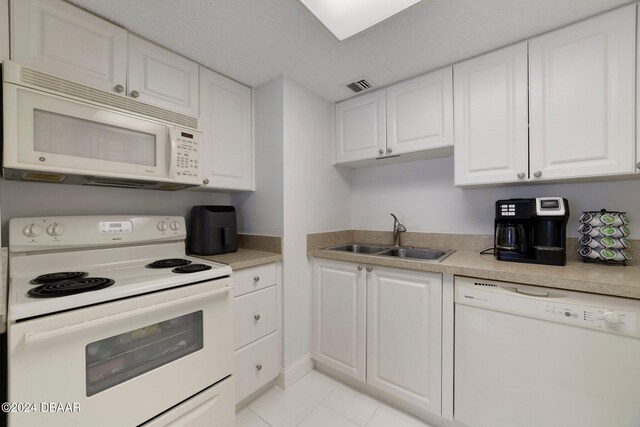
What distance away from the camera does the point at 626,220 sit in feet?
4.22

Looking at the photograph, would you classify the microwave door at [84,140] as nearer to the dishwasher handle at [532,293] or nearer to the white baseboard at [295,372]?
the white baseboard at [295,372]

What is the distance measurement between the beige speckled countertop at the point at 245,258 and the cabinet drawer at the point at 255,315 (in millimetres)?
198

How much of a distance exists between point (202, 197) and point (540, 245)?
2.19 meters

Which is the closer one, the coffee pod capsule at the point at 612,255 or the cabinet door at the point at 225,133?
the coffee pod capsule at the point at 612,255

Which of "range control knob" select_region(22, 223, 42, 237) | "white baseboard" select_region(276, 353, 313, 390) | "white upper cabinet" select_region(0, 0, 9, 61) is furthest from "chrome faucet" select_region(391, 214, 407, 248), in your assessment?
"white upper cabinet" select_region(0, 0, 9, 61)

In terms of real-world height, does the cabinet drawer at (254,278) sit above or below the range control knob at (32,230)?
below

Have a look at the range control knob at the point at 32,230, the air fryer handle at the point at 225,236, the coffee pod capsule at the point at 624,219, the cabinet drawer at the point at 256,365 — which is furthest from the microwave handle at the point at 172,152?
the coffee pod capsule at the point at 624,219

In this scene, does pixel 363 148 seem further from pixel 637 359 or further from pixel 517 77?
pixel 637 359

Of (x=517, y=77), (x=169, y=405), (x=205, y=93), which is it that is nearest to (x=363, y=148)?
(x=517, y=77)

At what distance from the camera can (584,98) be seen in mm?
1261

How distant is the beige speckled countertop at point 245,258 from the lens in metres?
1.44

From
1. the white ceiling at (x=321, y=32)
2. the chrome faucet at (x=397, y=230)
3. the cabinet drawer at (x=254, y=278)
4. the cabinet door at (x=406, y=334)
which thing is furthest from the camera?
the chrome faucet at (x=397, y=230)

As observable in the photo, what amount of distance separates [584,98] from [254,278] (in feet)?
6.66

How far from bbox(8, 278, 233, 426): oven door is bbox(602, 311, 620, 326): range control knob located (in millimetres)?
1612
